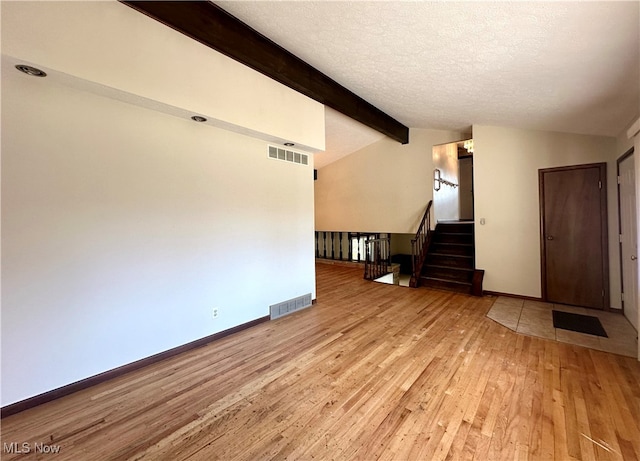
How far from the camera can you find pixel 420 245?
6.44m

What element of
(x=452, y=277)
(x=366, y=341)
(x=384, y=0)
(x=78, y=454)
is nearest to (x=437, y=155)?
(x=452, y=277)

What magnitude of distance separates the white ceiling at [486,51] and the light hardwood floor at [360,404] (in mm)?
2858

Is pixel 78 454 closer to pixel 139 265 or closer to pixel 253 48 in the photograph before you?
pixel 139 265

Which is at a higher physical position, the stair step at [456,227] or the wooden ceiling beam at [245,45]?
the wooden ceiling beam at [245,45]

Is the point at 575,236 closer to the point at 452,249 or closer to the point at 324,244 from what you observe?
the point at 452,249

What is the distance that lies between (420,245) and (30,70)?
6686 mm

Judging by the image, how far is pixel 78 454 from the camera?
5.34ft

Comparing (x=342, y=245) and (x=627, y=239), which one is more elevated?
(x=627, y=239)

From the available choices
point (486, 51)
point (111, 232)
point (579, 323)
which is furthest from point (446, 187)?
point (111, 232)

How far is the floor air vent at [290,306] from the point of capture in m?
3.88

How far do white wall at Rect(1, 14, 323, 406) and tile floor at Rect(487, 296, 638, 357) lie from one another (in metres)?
3.65

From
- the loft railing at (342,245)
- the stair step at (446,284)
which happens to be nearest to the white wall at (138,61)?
the stair step at (446,284)

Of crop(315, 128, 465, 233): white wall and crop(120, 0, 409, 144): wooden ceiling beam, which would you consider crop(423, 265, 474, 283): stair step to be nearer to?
crop(315, 128, 465, 233): white wall

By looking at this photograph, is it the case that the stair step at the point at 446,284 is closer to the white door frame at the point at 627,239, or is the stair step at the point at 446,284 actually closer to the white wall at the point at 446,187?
the white wall at the point at 446,187
